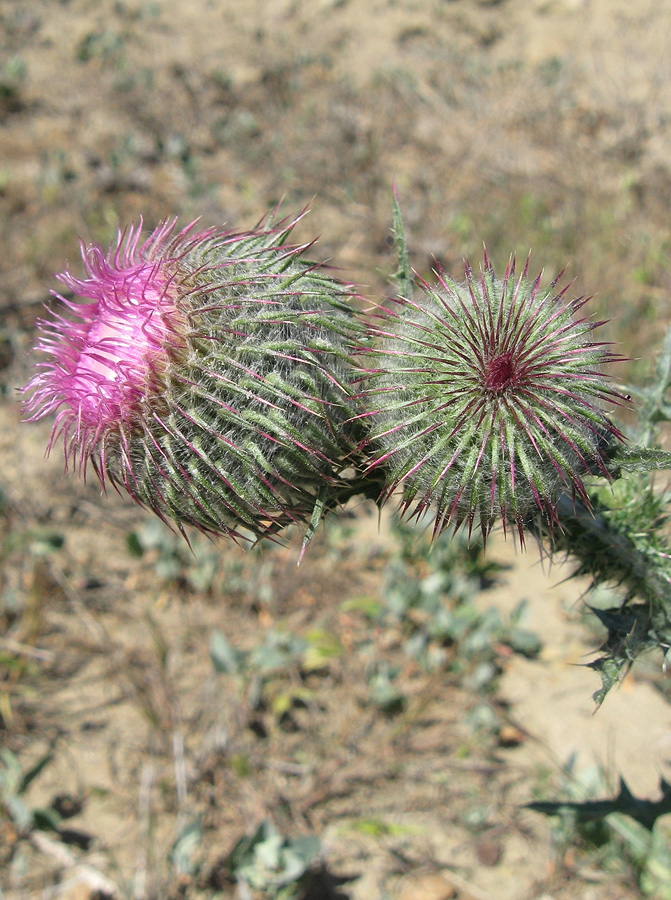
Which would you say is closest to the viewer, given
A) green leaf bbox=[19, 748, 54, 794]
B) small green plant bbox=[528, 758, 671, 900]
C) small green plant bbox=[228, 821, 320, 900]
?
small green plant bbox=[528, 758, 671, 900]

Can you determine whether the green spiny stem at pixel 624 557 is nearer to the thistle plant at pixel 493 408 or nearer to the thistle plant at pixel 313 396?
the thistle plant at pixel 313 396

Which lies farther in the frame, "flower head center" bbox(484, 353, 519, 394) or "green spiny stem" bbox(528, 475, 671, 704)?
"green spiny stem" bbox(528, 475, 671, 704)

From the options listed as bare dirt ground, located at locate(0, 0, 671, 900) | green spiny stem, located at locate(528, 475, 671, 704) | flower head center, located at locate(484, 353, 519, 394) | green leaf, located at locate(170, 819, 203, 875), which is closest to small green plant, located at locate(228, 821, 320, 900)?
bare dirt ground, located at locate(0, 0, 671, 900)

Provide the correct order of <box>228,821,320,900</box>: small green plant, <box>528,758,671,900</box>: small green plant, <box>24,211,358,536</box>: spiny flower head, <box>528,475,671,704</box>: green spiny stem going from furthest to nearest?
<box>228,821,320,900</box>: small green plant → <box>528,758,671,900</box>: small green plant → <box>528,475,671,704</box>: green spiny stem → <box>24,211,358,536</box>: spiny flower head

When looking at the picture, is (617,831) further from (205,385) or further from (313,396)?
(205,385)

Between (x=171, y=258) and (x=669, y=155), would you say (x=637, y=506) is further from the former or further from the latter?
(x=669, y=155)

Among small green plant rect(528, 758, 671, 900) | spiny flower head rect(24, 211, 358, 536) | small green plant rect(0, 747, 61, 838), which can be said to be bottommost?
small green plant rect(0, 747, 61, 838)

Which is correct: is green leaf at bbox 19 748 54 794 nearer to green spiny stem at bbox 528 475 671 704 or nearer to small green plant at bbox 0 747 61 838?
small green plant at bbox 0 747 61 838
